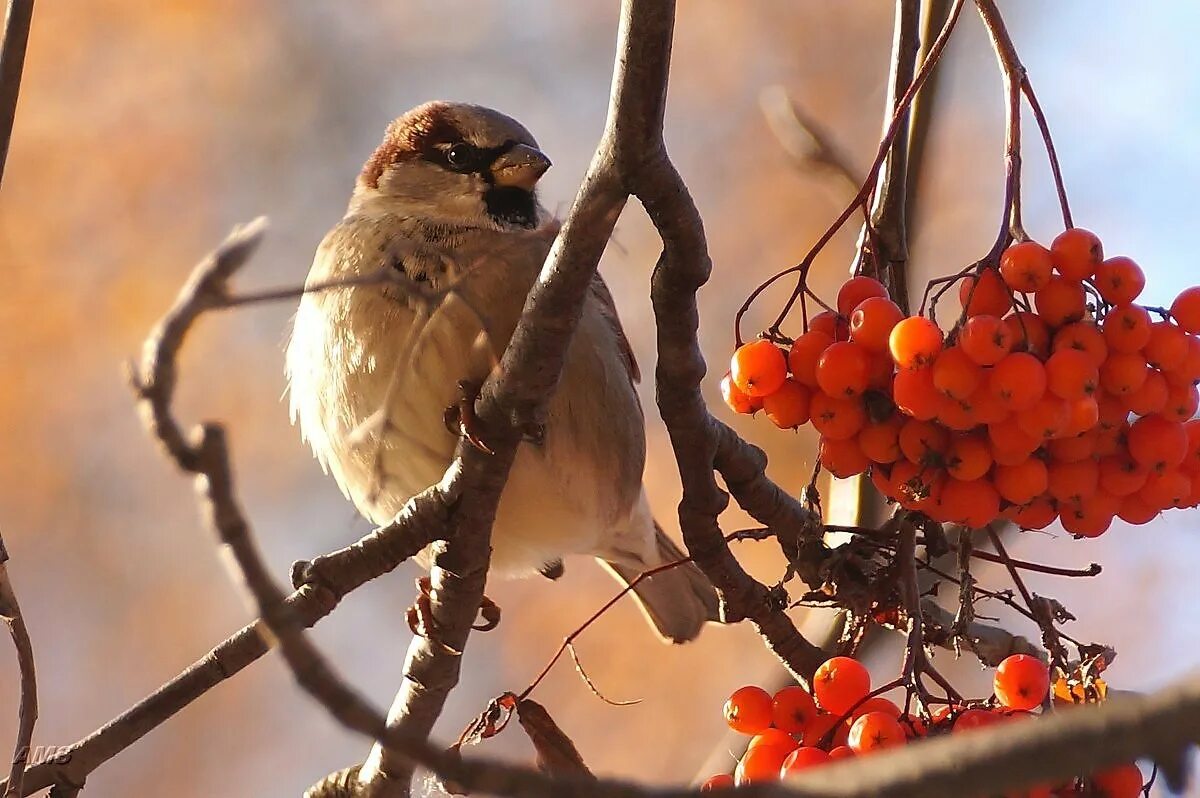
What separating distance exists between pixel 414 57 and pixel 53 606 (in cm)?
182

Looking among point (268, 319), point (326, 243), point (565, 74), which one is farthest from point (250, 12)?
point (326, 243)

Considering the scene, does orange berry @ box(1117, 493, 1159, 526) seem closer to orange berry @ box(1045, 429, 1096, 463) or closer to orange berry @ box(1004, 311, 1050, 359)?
orange berry @ box(1045, 429, 1096, 463)

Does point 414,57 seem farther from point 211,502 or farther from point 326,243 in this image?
point 211,502

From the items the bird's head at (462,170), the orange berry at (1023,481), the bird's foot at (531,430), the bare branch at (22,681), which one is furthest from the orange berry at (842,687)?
the bird's head at (462,170)

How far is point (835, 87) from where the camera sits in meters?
3.76

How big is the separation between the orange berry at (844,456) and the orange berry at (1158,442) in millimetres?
250

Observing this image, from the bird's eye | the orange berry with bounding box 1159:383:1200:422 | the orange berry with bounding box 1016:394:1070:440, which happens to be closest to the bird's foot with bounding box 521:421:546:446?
the orange berry with bounding box 1016:394:1070:440

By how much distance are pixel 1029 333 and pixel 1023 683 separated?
1.02 feet

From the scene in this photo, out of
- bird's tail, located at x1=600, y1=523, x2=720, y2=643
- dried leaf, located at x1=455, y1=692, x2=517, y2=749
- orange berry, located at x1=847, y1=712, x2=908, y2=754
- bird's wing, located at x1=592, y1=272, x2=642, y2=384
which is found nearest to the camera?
orange berry, located at x1=847, y1=712, x2=908, y2=754

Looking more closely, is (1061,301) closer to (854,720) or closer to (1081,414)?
(1081,414)

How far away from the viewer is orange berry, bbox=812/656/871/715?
3.91ft

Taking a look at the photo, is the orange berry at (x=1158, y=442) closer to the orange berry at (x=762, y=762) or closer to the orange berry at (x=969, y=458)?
the orange berry at (x=969, y=458)

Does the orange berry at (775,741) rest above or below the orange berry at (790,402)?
below

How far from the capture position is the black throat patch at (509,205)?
7.59 ft
